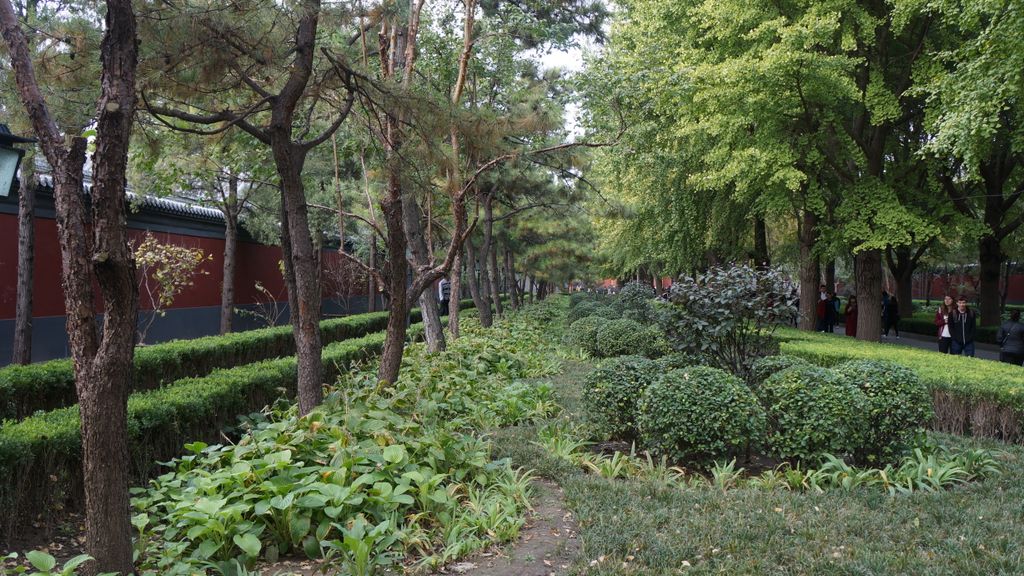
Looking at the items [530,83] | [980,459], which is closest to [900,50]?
[530,83]

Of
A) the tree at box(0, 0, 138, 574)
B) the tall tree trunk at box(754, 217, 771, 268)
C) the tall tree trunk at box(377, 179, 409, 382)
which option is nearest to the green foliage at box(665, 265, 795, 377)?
the tall tree trunk at box(377, 179, 409, 382)

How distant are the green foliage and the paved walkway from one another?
30.9 ft

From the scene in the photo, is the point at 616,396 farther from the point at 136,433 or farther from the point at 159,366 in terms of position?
the point at 159,366

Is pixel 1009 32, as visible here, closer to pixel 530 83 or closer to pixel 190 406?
pixel 530 83

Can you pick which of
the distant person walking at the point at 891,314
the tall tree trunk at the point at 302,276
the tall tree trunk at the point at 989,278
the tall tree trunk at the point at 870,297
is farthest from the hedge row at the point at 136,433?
the tall tree trunk at the point at 989,278

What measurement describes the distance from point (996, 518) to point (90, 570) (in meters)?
4.74

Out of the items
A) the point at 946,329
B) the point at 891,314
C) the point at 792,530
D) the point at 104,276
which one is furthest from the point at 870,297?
the point at 104,276

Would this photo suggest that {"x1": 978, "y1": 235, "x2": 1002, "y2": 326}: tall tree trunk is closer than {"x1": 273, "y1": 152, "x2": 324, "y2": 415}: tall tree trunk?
No

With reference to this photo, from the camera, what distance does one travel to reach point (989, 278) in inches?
734

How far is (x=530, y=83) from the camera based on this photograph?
1310 cm

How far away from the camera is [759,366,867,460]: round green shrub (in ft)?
15.4

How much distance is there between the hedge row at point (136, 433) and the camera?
13.8ft

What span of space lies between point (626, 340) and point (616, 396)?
191 inches

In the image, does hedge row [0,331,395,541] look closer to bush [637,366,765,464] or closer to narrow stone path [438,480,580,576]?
narrow stone path [438,480,580,576]
